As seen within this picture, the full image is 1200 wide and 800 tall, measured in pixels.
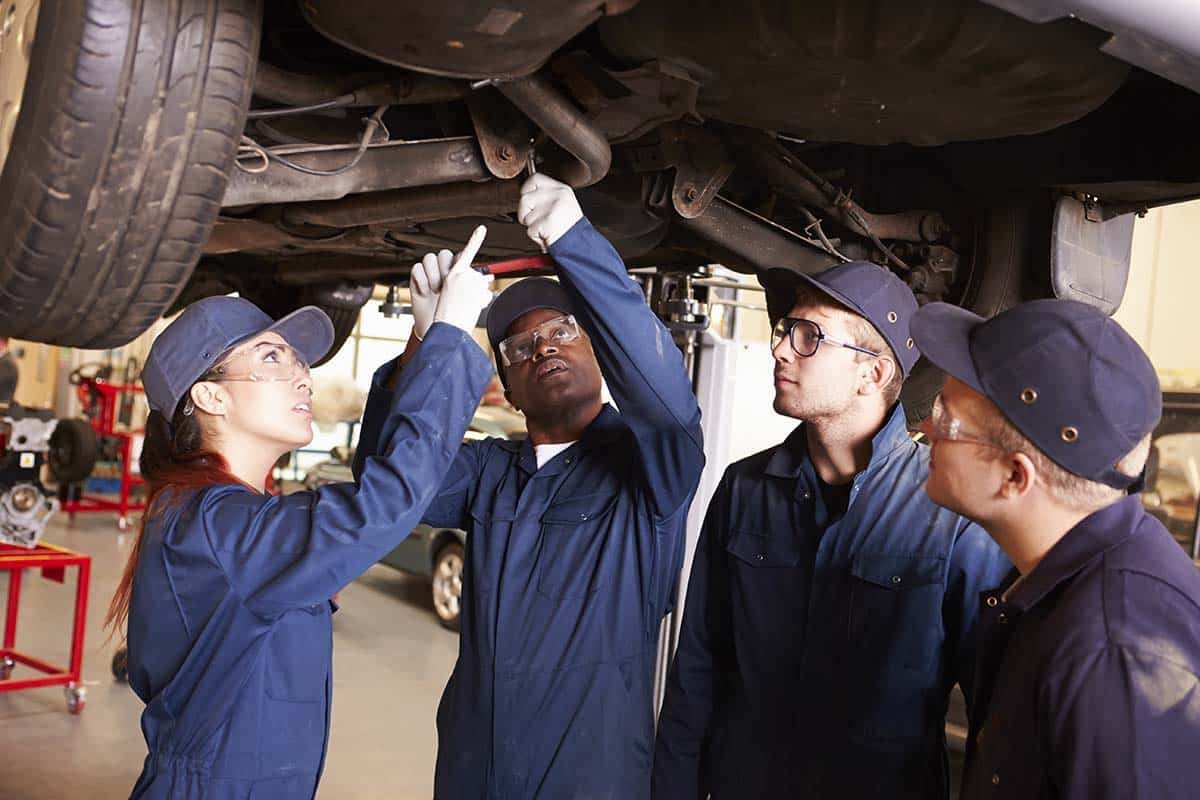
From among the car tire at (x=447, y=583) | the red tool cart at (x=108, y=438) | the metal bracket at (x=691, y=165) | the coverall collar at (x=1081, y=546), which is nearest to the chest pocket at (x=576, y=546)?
the metal bracket at (x=691, y=165)

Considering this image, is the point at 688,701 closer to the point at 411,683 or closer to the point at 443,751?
the point at 443,751

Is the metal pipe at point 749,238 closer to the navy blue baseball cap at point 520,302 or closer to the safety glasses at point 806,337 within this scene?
the navy blue baseball cap at point 520,302

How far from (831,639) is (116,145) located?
1228 mm

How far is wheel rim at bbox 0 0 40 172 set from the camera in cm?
145

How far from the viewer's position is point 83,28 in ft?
4.46

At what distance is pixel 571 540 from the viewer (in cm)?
199

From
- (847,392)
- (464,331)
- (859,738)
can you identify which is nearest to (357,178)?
(464,331)

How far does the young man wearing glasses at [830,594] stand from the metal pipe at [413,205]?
1.74 feet

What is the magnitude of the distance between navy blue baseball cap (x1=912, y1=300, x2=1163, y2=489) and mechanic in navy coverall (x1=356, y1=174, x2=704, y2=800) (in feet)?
2.10

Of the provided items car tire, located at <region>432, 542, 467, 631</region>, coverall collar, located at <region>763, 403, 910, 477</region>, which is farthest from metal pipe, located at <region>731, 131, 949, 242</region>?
car tire, located at <region>432, 542, 467, 631</region>

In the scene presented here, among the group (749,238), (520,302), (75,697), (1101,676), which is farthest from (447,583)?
(1101,676)

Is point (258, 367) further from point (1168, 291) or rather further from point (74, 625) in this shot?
point (1168, 291)

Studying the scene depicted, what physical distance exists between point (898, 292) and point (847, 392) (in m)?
0.21

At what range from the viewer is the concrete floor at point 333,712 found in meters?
4.00
